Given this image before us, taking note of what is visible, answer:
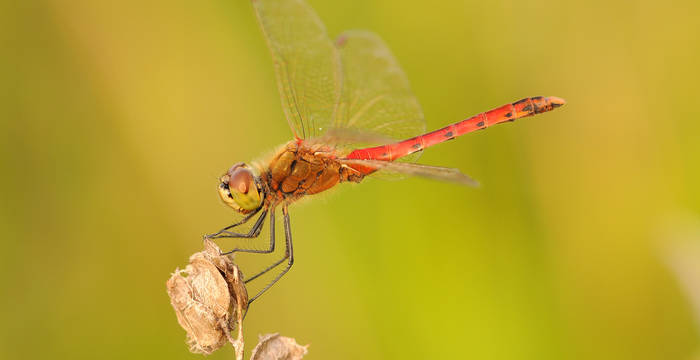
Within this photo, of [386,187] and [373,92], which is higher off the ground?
Result: [373,92]

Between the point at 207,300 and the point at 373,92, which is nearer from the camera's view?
the point at 207,300

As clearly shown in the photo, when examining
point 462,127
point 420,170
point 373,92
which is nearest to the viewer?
point 420,170

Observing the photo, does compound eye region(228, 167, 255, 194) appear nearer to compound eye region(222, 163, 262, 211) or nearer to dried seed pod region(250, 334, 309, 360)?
compound eye region(222, 163, 262, 211)

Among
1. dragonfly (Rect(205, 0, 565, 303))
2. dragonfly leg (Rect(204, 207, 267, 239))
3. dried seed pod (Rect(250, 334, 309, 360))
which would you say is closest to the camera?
dried seed pod (Rect(250, 334, 309, 360))

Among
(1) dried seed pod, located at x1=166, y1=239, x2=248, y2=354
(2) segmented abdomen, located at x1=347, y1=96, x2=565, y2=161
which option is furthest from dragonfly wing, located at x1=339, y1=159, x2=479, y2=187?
(1) dried seed pod, located at x1=166, y1=239, x2=248, y2=354

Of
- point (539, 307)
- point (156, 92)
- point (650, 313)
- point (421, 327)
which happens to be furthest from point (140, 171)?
point (650, 313)

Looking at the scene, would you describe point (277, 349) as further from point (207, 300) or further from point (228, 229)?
point (228, 229)

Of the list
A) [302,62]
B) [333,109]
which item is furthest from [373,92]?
[302,62]
